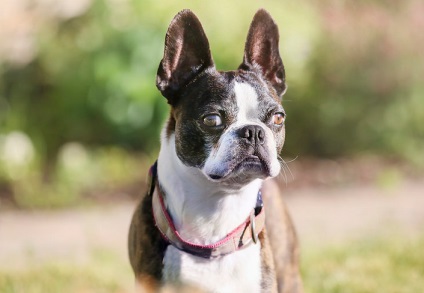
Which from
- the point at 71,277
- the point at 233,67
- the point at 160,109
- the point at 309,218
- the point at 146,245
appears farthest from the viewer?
the point at 233,67

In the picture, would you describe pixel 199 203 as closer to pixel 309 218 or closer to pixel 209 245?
pixel 209 245

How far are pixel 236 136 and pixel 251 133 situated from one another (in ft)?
0.21

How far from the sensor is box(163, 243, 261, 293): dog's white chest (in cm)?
366

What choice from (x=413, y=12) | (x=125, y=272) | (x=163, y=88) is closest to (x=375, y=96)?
(x=413, y=12)

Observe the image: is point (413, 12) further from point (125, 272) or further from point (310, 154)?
point (125, 272)

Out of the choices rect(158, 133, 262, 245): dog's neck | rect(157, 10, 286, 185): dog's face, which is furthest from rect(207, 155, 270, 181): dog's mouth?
rect(158, 133, 262, 245): dog's neck

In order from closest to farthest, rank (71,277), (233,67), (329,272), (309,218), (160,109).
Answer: (71,277)
(329,272)
(309,218)
(160,109)
(233,67)

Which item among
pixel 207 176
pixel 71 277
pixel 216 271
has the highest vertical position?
pixel 207 176

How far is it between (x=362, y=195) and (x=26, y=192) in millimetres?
3092

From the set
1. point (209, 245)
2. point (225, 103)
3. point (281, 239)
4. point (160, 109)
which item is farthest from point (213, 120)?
point (160, 109)

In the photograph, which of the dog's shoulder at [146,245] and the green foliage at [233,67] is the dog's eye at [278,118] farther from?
the green foliage at [233,67]

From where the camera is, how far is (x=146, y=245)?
3.74 metres

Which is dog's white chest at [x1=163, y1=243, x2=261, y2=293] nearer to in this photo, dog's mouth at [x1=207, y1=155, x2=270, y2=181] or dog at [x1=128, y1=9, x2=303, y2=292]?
dog at [x1=128, y1=9, x2=303, y2=292]

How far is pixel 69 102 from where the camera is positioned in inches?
355
